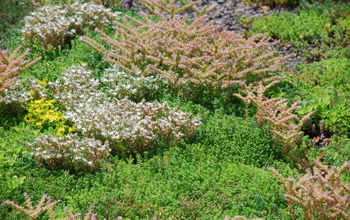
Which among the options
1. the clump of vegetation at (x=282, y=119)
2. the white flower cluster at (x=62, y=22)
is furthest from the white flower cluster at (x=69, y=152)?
the white flower cluster at (x=62, y=22)

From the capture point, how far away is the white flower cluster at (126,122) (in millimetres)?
4262

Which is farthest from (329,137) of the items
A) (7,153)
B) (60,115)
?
(7,153)

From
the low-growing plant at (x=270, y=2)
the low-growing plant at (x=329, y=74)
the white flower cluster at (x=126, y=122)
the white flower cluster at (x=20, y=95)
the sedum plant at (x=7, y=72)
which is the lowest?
the low-growing plant at (x=329, y=74)

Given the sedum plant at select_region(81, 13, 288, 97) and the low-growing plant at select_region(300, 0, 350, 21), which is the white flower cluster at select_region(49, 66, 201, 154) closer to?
the sedum plant at select_region(81, 13, 288, 97)

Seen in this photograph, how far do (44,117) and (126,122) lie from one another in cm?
111

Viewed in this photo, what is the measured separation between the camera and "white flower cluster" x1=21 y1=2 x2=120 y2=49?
20.5 feet

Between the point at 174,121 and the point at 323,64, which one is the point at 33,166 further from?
the point at 323,64

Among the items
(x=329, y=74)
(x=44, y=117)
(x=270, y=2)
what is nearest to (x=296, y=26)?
(x=270, y=2)

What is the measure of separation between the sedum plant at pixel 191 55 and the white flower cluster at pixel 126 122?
72 centimetres

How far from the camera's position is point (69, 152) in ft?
13.3

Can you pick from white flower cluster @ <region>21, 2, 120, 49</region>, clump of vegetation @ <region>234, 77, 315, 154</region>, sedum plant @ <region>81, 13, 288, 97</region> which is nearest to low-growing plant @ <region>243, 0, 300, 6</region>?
sedum plant @ <region>81, 13, 288, 97</region>

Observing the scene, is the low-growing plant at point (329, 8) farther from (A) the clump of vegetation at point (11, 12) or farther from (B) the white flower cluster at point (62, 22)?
(A) the clump of vegetation at point (11, 12)

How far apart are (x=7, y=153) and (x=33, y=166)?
346 millimetres

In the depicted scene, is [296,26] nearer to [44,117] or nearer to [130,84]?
[130,84]
